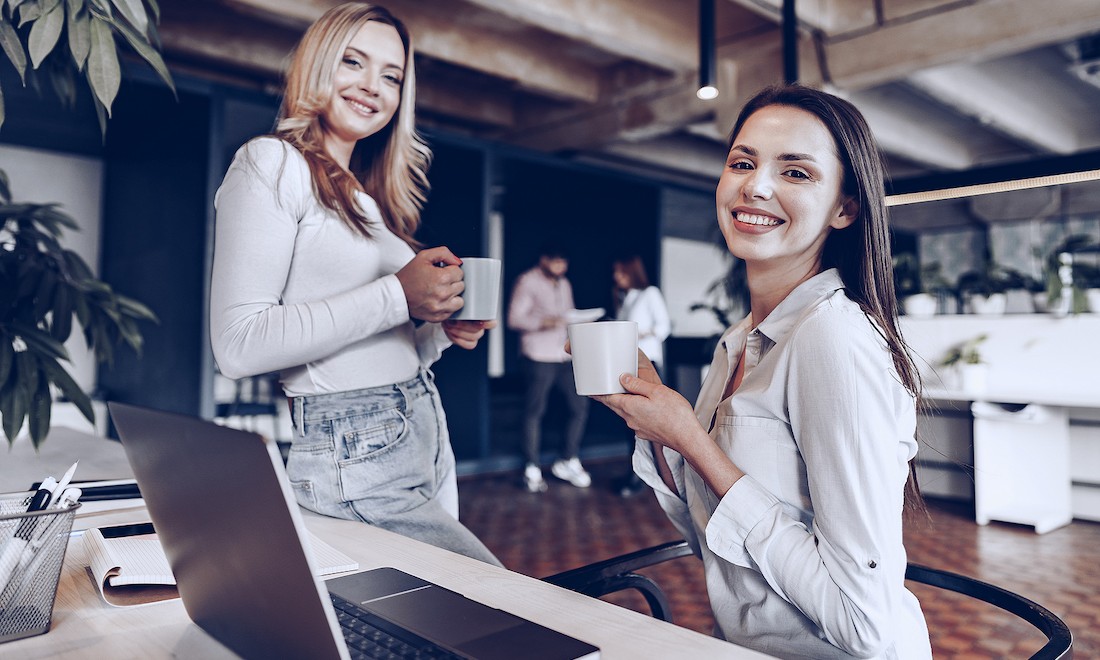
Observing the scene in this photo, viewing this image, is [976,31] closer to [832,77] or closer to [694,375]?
[832,77]

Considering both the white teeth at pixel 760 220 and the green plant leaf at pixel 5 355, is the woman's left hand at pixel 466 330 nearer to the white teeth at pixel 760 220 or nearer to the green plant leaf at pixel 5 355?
the white teeth at pixel 760 220

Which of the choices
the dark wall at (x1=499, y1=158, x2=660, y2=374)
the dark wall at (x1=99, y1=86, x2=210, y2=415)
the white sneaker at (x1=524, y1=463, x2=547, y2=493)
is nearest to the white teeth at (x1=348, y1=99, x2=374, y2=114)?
the dark wall at (x1=99, y1=86, x2=210, y2=415)

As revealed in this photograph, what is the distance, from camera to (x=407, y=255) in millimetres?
1269

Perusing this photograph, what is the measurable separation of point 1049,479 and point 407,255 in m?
4.46

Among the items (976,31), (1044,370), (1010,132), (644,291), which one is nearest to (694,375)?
(644,291)

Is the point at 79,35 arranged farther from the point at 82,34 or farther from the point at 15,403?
the point at 15,403

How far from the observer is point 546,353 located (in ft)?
17.2

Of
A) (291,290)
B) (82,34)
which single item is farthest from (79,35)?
(291,290)

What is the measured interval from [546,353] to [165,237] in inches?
98.9

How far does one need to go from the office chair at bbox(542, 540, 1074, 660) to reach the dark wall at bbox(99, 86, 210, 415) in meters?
3.84

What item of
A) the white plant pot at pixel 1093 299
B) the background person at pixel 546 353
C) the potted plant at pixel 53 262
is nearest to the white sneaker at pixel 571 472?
the background person at pixel 546 353

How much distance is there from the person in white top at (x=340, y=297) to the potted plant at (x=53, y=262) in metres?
0.23

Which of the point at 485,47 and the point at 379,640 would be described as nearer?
the point at 379,640

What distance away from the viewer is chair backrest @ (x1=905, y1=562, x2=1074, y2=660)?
0.76 m
